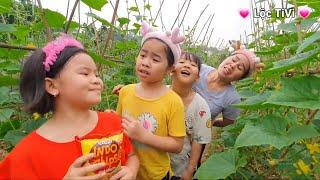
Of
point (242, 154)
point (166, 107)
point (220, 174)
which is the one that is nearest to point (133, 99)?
point (166, 107)

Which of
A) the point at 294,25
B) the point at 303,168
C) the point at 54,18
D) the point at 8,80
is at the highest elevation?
the point at 54,18

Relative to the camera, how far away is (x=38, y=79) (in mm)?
1450

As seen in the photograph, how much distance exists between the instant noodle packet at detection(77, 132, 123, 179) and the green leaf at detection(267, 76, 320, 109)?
487 millimetres

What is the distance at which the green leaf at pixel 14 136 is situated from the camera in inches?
70.3

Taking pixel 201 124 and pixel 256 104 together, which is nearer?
pixel 256 104

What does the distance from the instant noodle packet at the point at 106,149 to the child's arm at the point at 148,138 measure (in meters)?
0.14

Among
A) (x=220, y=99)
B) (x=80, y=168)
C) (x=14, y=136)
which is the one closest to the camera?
(x=80, y=168)

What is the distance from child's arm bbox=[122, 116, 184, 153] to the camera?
5.13 feet

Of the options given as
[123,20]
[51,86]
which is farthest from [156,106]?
Result: [123,20]

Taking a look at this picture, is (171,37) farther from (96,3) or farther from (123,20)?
(123,20)

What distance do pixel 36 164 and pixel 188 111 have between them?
89cm

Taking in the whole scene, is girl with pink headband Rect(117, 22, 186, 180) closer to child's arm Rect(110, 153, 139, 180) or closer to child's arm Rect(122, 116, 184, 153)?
child's arm Rect(122, 116, 184, 153)

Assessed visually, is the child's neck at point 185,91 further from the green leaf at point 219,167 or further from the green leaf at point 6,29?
the green leaf at point 6,29

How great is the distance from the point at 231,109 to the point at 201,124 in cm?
42
